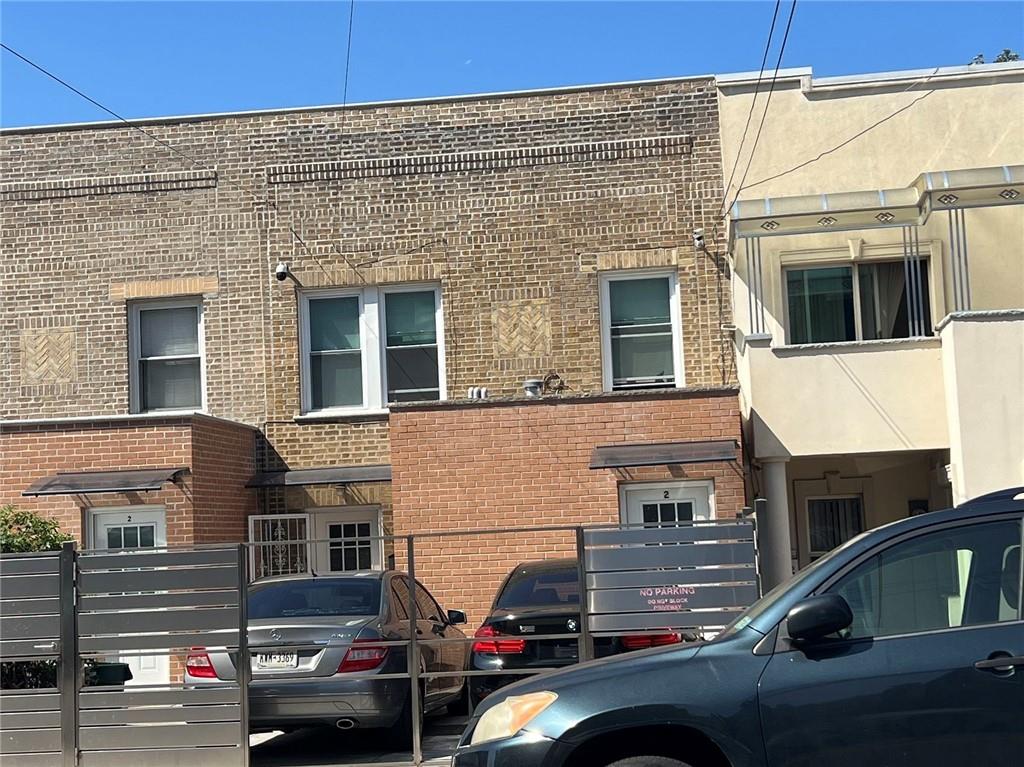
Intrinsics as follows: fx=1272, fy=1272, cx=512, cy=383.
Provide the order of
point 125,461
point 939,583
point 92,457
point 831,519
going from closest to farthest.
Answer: point 939,583 < point 125,461 < point 92,457 < point 831,519

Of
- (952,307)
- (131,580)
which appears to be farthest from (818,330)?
(131,580)

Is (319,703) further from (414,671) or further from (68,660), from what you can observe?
(68,660)

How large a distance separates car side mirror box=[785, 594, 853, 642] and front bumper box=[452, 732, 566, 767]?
114 cm

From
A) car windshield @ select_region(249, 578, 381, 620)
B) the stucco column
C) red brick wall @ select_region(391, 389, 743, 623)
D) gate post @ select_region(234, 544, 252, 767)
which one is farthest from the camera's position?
red brick wall @ select_region(391, 389, 743, 623)

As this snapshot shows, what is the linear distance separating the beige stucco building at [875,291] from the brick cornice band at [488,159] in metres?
1.02

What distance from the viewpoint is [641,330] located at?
1641cm

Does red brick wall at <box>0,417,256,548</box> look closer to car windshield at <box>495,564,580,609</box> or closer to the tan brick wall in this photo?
the tan brick wall

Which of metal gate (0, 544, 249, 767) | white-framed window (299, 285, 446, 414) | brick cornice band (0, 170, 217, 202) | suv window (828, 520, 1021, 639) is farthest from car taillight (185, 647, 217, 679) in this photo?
brick cornice band (0, 170, 217, 202)

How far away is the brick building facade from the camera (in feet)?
53.5

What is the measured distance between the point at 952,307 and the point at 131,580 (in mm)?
10186

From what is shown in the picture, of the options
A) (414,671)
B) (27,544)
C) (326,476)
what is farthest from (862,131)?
(27,544)

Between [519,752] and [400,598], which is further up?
[400,598]

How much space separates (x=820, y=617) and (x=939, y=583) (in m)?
0.64

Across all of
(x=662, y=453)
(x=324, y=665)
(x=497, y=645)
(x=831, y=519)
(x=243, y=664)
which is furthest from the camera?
(x=831, y=519)
